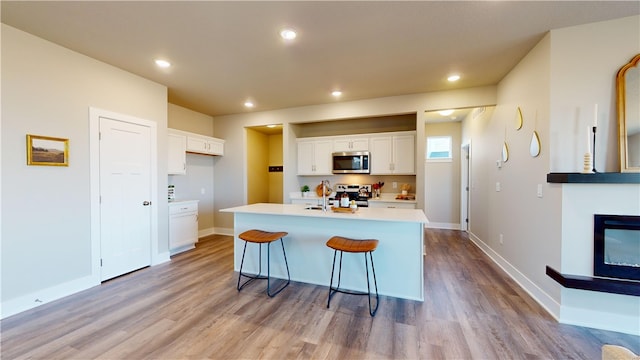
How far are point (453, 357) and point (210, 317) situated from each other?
204 centimetres

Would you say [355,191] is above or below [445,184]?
below

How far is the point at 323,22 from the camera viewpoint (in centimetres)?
226

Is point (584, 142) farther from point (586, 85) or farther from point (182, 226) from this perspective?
point (182, 226)

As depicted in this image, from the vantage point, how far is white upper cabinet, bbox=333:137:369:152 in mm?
4828

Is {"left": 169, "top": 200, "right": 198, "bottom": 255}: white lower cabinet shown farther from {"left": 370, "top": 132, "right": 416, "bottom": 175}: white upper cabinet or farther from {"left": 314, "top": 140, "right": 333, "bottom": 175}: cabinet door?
{"left": 370, "top": 132, "right": 416, "bottom": 175}: white upper cabinet

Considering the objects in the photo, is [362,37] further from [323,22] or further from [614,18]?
[614,18]

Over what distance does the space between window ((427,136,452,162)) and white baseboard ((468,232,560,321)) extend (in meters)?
2.56

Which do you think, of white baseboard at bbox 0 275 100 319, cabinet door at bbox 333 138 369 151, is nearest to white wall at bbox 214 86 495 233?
cabinet door at bbox 333 138 369 151

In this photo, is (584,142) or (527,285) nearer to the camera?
(584,142)

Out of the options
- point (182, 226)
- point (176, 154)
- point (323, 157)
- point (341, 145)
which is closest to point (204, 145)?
point (176, 154)

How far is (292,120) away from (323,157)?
0.96 metres

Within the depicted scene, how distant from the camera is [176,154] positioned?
172 inches

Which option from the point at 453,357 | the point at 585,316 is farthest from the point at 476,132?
the point at 453,357

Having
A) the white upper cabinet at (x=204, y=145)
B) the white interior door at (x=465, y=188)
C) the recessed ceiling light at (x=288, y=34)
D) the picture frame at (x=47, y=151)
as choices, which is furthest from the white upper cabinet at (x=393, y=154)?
the picture frame at (x=47, y=151)
